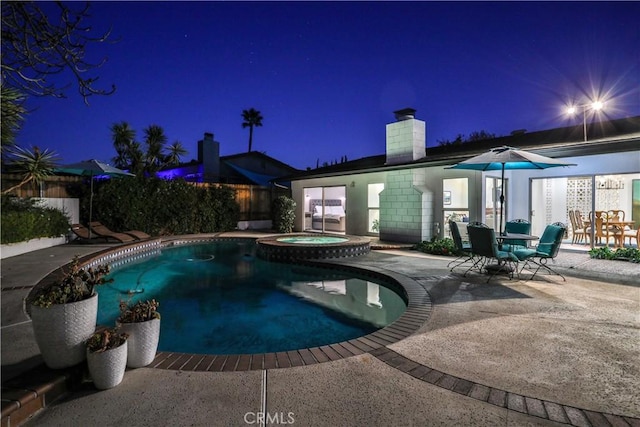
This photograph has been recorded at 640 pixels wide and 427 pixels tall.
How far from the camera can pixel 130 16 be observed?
423 centimetres

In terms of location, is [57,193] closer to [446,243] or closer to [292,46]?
[292,46]

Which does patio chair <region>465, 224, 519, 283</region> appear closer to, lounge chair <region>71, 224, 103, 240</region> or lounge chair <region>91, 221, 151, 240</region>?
lounge chair <region>91, 221, 151, 240</region>

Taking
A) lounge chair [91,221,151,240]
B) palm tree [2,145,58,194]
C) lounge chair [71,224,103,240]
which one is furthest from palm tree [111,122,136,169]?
lounge chair [71,224,103,240]

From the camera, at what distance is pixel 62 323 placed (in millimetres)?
2432

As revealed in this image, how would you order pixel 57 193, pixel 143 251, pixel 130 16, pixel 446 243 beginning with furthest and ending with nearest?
pixel 57 193 → pixel 143 251 → pixel 446 243 → pixel 130 16

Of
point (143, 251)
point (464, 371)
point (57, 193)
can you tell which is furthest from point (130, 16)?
point (57, 193)

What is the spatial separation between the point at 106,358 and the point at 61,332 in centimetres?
41

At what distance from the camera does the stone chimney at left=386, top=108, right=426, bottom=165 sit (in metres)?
12.1

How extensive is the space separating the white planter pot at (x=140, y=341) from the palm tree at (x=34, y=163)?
1042 centimetres

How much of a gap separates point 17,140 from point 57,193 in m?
4.04

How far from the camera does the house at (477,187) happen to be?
9569 millimetres

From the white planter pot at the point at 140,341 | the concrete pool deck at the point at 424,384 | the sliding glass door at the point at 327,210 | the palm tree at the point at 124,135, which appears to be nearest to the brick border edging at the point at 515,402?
the concrete pool deck at the point at 424,384

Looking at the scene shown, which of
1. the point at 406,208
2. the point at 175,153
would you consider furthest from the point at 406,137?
the point at 175,153

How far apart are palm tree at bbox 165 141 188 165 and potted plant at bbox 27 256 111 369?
634 inches
